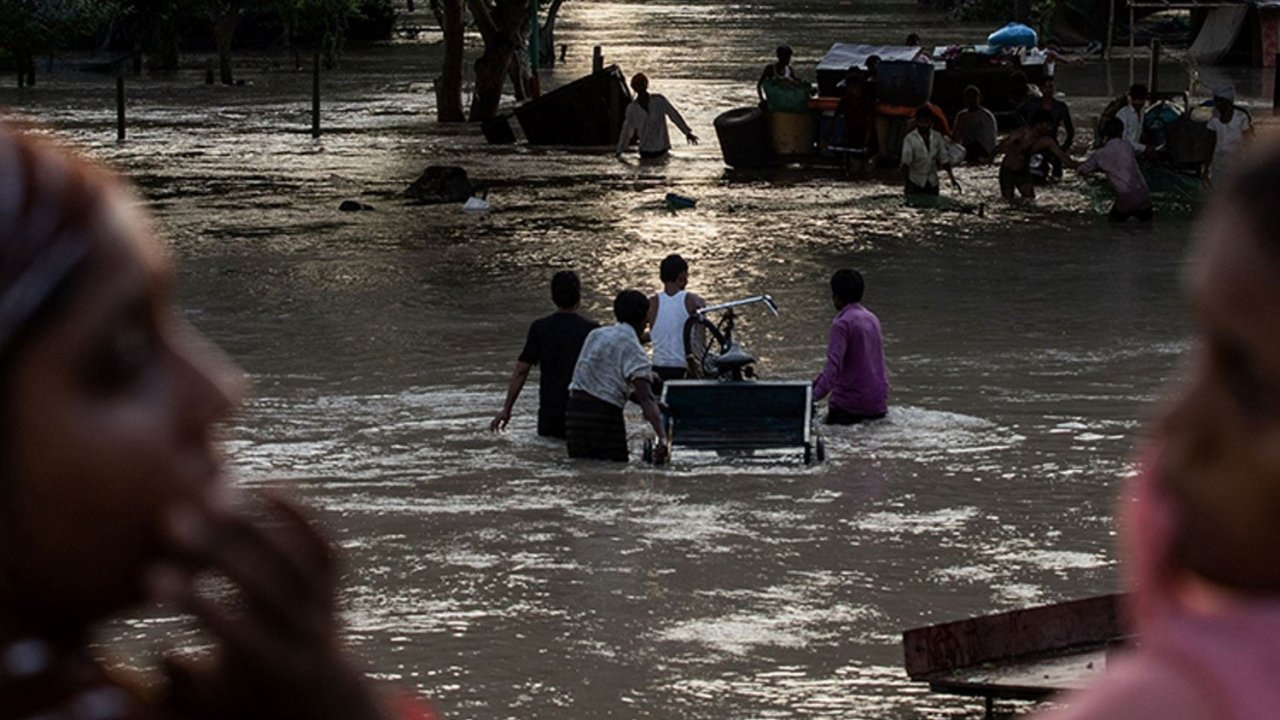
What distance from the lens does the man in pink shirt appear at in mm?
12297

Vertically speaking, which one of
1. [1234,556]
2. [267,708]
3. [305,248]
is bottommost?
[305,248]

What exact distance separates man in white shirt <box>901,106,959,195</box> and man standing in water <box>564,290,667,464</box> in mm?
12259

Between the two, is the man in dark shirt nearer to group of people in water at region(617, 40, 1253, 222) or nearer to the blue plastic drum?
group of people in water at region(617, 40, 1253, 222)

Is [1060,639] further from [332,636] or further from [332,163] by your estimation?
[332,163]

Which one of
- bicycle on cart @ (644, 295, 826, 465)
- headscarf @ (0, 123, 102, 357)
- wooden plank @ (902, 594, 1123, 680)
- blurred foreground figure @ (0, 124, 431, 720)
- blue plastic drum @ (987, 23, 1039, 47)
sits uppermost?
headscarf @ (0, 123, 102, 357)

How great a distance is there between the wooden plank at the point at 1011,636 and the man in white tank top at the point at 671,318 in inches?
217

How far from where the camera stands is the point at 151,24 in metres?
55.3

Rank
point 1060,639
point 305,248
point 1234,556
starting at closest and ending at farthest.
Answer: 1. point 1234,556
2. point 1060,639
3. point 305,248

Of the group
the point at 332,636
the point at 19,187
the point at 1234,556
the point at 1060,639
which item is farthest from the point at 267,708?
the point at 1060,639

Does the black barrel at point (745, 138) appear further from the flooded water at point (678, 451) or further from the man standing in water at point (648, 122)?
the man standing in water at point (648, 122)

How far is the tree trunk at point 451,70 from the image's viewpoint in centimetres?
3728

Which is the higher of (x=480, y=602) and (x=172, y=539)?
(x=172, y=539)

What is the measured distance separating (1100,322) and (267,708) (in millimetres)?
15726

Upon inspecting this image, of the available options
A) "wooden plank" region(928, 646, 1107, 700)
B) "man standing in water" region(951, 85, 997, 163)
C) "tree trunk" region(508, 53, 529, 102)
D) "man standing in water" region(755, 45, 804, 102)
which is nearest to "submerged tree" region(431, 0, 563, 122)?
"tree trunk" region(508, 53, 529, 102)
